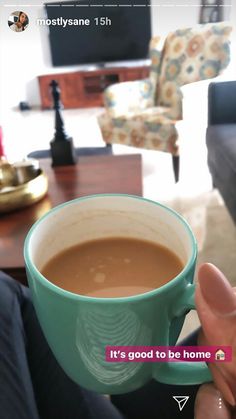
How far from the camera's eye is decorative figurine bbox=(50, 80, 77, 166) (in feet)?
3.65

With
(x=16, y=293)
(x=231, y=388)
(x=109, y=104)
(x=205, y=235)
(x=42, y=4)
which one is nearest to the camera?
(x=231, y=388)

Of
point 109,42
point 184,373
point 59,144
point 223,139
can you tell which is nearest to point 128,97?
point 223,139

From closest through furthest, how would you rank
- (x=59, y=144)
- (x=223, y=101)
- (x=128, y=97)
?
Answer: (x=59, y=144)
(x=223, y=101)
(x=128, y=97)

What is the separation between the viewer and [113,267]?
0.22 meters

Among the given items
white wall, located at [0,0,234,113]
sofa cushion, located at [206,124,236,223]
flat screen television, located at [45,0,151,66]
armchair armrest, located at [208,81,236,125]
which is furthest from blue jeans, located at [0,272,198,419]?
flat screen television, located at [45,0,151,66]

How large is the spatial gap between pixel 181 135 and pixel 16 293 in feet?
5.86

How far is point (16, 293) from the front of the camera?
12.6 inches

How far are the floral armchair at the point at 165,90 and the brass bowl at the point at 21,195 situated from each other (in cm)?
119

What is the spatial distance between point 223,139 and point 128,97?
1.03m

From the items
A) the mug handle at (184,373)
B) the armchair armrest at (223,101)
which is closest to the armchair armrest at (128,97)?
the armchair armrest at (223,101)

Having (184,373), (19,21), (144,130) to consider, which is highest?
(19,21)

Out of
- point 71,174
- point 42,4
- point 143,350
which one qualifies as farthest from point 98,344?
point 71,174

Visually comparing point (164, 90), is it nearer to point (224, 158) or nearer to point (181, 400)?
point (224, 158)

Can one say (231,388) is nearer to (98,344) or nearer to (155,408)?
(98,344)
